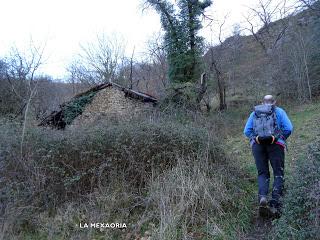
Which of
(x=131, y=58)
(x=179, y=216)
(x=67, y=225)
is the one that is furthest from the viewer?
(x=131, y=58)

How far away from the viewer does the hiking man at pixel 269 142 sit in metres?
4.97

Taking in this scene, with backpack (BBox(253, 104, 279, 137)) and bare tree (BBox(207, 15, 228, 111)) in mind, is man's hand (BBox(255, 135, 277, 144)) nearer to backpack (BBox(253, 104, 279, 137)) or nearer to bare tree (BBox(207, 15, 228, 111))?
backpack (BBox(253, 104, 279, 137))

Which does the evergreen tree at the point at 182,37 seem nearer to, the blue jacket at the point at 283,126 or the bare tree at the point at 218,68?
the bare tree at the point at 218,68

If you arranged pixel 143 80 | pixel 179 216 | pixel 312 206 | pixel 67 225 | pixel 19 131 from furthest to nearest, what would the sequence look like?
pixel 143 80, pixel 19 131, pixel 67 225, pixel 179 216, pixel 312 206

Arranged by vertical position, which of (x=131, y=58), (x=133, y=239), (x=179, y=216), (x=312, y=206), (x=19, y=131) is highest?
(x=131, y=58)

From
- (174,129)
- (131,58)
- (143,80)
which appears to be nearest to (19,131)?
(174,129)

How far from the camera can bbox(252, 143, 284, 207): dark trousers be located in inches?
193

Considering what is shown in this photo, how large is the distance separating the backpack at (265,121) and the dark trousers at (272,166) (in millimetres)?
259

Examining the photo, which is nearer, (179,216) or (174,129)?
(179,216)

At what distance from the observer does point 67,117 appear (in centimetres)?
1688

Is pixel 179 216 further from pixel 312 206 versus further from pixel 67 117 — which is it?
pixel 67 117

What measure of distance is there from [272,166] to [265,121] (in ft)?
2.47

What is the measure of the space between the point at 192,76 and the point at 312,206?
19.7m

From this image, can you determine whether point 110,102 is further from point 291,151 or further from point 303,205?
point 303,205
